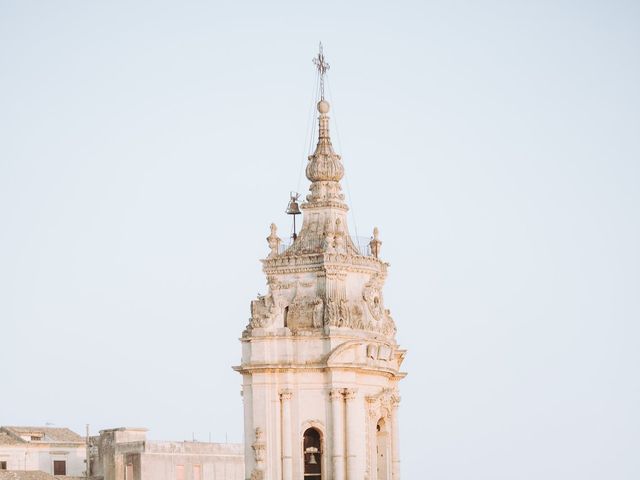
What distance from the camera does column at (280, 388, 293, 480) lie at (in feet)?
223

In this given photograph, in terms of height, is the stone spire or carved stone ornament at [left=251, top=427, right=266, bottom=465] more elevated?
the stone spire

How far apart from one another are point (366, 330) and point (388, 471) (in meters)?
5.84

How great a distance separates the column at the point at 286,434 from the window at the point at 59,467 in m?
28.2

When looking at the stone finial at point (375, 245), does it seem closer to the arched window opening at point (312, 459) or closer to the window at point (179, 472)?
the arched window opening at point (312, 459)

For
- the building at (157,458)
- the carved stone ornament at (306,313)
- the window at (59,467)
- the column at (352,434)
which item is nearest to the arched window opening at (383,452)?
the column at (352,434)

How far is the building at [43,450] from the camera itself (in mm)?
91250

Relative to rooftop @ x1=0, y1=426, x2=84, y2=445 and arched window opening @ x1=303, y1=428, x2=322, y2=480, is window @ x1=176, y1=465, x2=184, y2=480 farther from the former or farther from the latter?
arched window opening @ x1=303, y1=428, x2=322, y2=480

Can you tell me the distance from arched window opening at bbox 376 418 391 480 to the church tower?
1.6 inches

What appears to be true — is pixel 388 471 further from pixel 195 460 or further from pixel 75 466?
pixel 75 466

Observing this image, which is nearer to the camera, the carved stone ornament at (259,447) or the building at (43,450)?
the carved stone ornament at (259,447)

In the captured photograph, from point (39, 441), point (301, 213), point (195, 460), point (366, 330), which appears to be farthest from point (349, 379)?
point (39, 441)

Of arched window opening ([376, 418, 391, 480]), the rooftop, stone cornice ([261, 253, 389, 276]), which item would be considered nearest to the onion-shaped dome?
stone cornice ([261, 253, 389, 276])

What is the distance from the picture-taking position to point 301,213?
71.9 m

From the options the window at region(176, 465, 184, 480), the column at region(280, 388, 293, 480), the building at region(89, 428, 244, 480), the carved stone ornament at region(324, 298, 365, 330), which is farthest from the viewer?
the window at region(176, 465, 184, 480)
